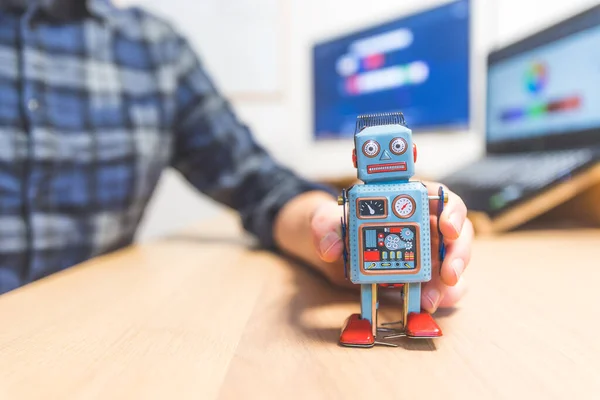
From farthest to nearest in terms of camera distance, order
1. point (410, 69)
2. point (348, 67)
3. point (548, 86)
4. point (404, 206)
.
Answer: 1. point (348, 67)
2. point (410, 69)
3. point (548, 86)
4. point (404, 206)

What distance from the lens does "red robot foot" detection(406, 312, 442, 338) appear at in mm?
278

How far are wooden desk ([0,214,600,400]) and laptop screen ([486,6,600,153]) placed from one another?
319 mm

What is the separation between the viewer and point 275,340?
30cm

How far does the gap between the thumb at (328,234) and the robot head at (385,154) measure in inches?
1.8

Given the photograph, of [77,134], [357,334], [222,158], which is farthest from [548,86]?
[77,134]

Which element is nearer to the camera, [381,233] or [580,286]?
[381,233]

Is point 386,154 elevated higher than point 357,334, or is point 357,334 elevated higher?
point 386,154

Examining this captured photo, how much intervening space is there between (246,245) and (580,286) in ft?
1.41

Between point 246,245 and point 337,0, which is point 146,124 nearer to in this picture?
point 246,245

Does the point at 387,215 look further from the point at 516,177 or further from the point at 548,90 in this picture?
the point at 548,90

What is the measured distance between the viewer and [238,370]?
0.83 ft

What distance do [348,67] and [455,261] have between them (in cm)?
107

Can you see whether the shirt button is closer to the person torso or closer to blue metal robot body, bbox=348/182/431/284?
the person torso

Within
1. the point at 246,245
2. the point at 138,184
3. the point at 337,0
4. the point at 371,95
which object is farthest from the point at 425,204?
the point at 337,0
